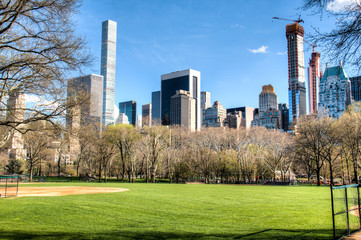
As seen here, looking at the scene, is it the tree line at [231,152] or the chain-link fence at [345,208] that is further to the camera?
the tree line at [231,152]

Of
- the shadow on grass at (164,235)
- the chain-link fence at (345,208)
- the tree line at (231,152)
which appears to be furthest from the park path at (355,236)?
the tree line at (231,152)

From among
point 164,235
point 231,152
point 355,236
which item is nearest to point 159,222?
point 164,235

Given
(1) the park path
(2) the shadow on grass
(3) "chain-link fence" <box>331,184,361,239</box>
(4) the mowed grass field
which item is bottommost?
(4) the mowed grass field

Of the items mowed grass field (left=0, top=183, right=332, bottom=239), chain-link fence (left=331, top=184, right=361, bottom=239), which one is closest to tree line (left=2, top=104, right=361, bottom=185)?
mowed grass field (left=0, top=183, right=332, bottom=239)

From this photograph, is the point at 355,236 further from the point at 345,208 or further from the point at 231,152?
the point at 231,152

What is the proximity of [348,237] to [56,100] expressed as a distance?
50.6ft

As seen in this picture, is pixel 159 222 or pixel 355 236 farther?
pixel 159 222

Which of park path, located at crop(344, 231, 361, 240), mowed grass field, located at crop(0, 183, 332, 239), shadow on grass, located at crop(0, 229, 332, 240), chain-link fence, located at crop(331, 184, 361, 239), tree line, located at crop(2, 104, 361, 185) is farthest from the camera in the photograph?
tree line, located at crop(2, 104, 361, 185)

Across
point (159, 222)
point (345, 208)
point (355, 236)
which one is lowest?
point (159, 222)

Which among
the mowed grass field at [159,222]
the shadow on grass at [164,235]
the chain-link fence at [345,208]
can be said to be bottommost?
the mowed grass field at [159,222]

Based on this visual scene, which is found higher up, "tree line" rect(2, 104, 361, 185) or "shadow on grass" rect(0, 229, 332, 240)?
"tree line" rect(2, 104, 361, 185)

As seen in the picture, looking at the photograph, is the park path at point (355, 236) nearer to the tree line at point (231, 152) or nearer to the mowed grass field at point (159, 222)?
the mowed grass field at point (159, 222)

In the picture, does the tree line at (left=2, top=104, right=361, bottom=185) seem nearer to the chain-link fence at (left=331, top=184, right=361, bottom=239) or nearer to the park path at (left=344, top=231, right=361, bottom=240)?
the chain-link fence at (left=331, top=184, right=361, bottom=239)

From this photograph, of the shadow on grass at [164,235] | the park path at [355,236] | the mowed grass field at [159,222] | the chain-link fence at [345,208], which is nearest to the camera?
the park path at [355,236]
